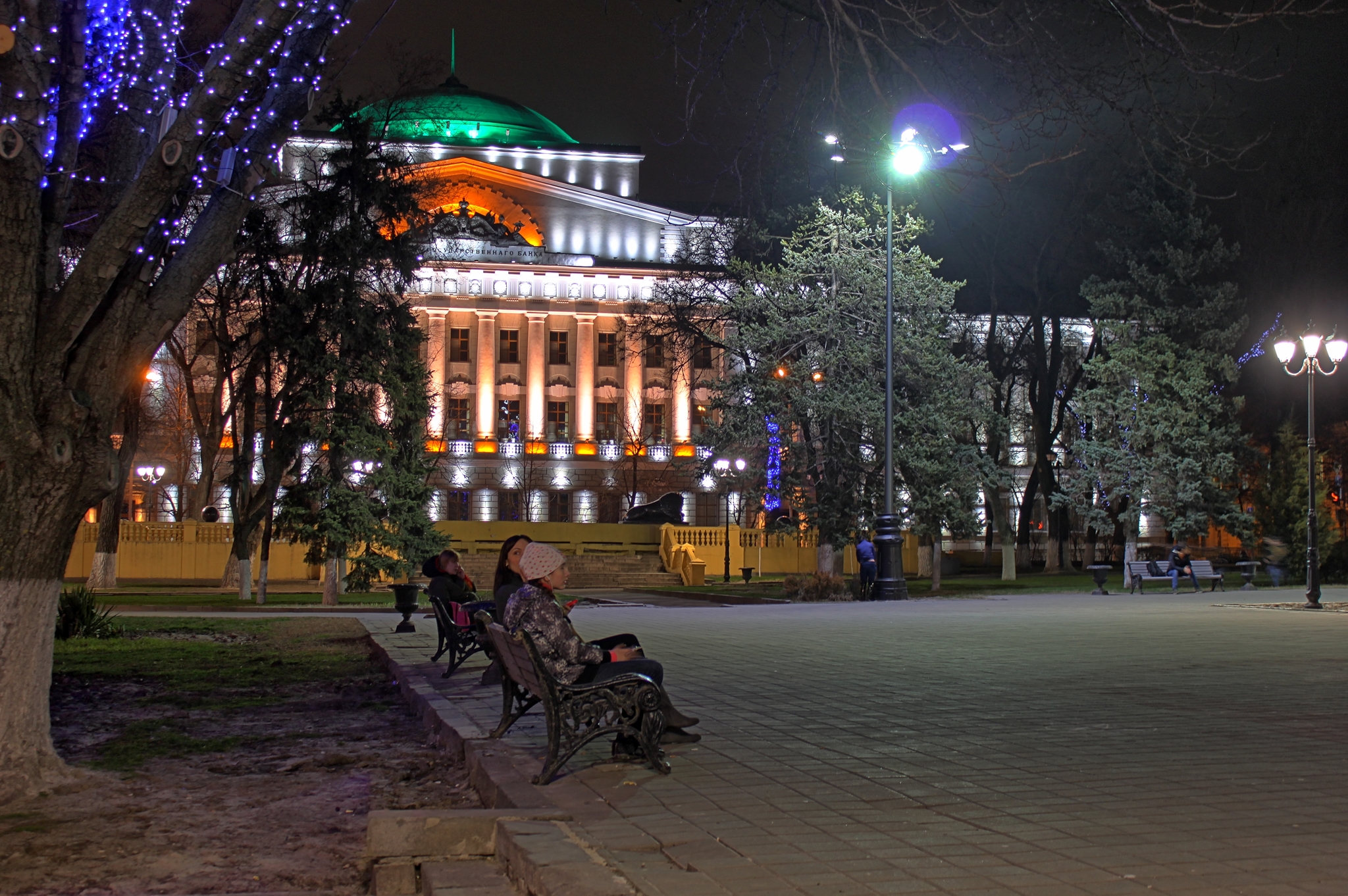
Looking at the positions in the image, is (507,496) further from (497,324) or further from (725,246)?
(725,246)

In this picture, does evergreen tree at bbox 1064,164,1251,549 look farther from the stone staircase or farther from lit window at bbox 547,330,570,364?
lit window at bbox 547,330,570,364

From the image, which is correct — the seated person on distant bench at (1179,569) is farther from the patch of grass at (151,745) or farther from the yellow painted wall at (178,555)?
the yellow painted wall at (178,555)

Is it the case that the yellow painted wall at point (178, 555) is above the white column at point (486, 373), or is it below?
below

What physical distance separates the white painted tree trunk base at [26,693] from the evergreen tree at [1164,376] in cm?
3639

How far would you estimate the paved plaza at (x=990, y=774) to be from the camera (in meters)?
4.33

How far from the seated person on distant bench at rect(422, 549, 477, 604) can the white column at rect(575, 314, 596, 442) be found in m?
55.2

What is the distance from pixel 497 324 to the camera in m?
68.5

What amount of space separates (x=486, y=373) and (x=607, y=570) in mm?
30455

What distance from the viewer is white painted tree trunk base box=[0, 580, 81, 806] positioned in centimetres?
621

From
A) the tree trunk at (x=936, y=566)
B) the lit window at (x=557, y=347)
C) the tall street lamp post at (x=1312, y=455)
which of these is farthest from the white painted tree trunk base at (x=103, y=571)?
the lit window at (x=557, y=347)

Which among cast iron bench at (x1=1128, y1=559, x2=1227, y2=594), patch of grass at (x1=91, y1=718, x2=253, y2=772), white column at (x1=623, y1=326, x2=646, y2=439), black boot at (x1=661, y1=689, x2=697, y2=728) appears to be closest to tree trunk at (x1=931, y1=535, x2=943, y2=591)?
cast iron bench at (x1=1128, y1=559, x2=1227, y2=594)

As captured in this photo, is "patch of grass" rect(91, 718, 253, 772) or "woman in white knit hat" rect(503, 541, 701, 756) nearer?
"woman in white knit hat" rect(503, 541, 701, 756)

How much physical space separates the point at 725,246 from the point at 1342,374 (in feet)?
61.1

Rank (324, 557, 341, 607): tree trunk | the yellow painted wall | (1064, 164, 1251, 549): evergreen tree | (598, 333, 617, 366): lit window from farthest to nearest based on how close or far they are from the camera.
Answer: (598, 333, 617, 366): lit window
the yellow painted wall
(1064, 164, 1251, 549): evergreen tree
(324, 557, 341, 607): tree trunk
